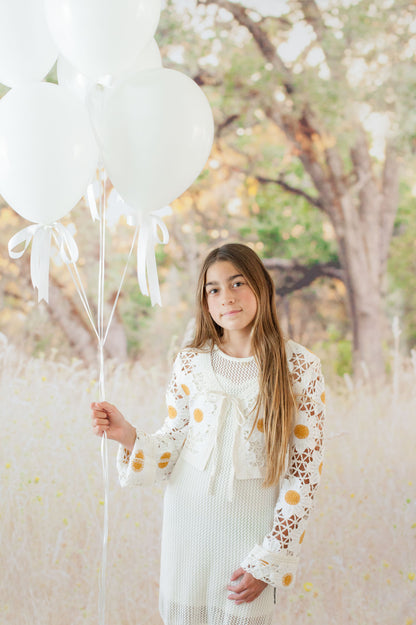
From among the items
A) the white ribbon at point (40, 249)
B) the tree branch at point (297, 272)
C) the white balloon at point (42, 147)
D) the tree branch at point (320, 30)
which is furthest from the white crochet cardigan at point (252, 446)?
the tree branch at point (320, 30)

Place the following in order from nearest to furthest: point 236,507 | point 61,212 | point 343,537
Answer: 1. point 61,212
2. point 236,507
3. point 343,537

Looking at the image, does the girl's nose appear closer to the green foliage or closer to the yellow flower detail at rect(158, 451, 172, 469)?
the yellow flower detail at rect(158, 451, 172, 469)

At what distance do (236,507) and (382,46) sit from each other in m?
1.62

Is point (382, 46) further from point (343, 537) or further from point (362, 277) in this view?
point (343, 537)

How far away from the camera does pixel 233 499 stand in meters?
1.27

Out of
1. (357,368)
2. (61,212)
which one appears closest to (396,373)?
(357,368)

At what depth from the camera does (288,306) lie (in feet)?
6.89

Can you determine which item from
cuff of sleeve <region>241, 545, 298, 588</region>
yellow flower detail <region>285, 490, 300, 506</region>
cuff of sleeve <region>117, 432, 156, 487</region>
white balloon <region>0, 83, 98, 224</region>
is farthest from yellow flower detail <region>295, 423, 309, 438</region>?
white balloon <region>0, 83, 98, 224</region>

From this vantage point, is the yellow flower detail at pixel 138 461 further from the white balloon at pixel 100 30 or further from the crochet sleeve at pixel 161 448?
the white balloon at pixel 100 30

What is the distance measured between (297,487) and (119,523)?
0.98 m

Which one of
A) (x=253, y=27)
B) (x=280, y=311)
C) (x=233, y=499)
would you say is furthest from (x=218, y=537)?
(x=253, y=27)

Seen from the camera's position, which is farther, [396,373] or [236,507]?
[396,373]

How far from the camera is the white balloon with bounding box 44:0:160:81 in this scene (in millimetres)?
1029

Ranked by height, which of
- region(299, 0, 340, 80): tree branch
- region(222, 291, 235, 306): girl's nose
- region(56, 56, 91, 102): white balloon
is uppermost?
region(299, 0, 340, 80): tree branch
